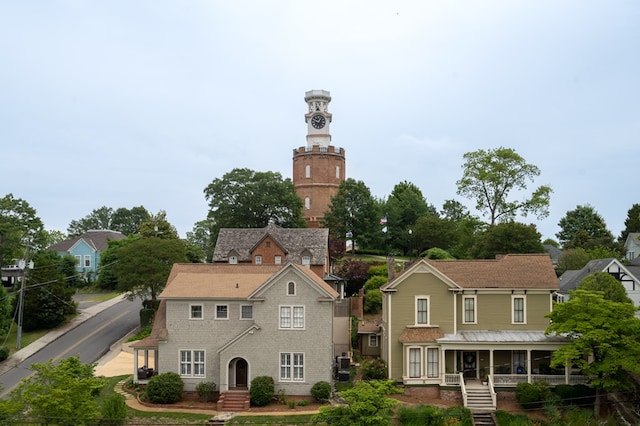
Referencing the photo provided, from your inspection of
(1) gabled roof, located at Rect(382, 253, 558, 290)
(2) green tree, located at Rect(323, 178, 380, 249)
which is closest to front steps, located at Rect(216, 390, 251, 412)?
(1) gabled roof, located at Rect(382, 253, 558, 290)

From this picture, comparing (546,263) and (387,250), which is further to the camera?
(387,250)

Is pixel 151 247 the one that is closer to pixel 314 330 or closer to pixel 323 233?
pixel 323 233

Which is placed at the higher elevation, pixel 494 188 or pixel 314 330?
pixel 494 188

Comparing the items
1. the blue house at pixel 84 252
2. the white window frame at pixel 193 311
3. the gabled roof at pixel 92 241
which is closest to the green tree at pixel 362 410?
the white window frame at pixel 193 311

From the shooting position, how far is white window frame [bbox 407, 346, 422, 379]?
37.9 metres

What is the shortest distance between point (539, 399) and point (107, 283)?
57099 mm

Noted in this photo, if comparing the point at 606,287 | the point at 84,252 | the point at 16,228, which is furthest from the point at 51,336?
the point at 606,287

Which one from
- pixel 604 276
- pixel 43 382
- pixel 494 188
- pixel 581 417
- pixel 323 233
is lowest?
pixel 581 417

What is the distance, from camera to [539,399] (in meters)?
35.8

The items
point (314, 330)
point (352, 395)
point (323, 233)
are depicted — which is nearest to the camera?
point (352, 395)

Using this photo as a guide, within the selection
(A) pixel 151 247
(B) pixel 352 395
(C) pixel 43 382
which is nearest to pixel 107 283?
(A) pixel 151 247

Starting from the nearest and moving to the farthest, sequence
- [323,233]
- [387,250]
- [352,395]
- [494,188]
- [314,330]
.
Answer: [352,395] < [314,330] < [323,233] < [494,188] < [387,250]

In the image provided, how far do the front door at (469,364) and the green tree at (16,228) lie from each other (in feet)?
147

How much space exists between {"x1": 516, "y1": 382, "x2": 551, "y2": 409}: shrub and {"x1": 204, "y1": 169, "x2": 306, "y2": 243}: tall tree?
46117mm
